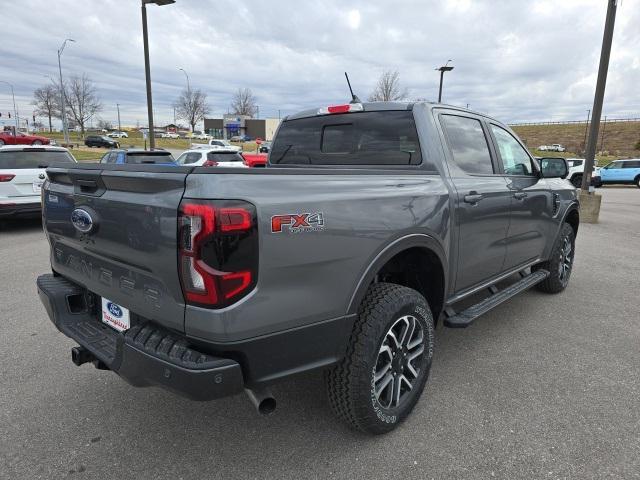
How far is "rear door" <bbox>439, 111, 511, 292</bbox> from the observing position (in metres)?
3.16

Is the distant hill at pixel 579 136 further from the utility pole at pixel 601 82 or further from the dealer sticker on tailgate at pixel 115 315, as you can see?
the dealer sticker on tailgate at pixel 115 315

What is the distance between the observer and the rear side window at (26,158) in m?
8.32

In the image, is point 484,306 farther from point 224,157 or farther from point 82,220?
point 224,157

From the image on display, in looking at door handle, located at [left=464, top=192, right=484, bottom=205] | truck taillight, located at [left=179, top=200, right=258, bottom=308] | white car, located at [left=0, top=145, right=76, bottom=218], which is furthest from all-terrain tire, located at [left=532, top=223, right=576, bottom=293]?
white car, located at [left=0, top=145, right=76, bottom=218]

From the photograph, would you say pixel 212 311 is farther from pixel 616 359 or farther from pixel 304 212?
pixel 616 359

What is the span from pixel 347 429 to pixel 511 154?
289 centimetres

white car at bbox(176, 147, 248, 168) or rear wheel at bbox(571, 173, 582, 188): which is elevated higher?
white car at bbox(176, 147, 248, 168)

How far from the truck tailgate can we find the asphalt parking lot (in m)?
0.84

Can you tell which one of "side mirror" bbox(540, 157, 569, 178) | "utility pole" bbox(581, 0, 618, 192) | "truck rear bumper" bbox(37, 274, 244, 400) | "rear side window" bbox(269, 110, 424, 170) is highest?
"utility pole" bbox(581, 0, 618, 192)

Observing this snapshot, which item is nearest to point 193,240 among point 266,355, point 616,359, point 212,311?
point 212,311

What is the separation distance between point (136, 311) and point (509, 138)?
3.60m

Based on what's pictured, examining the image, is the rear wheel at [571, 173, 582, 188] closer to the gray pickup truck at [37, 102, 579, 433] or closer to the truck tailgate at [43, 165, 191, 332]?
the gray pickup truck at [37, 102, 579, 433]

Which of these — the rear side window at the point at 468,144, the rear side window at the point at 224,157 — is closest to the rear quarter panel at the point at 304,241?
the rear side window at the point at 468,144

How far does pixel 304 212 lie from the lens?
2.00m
